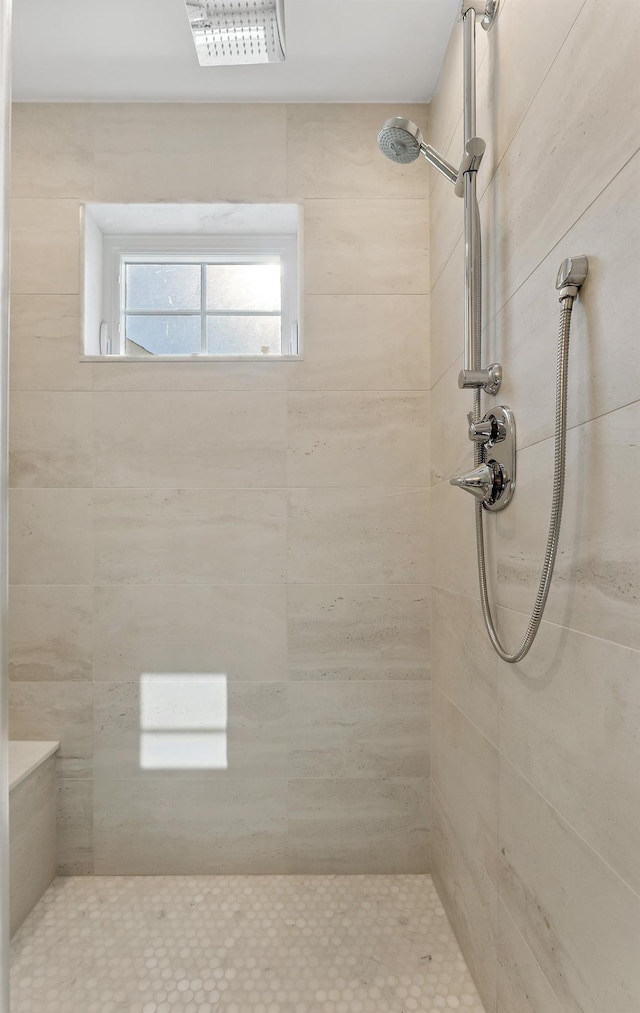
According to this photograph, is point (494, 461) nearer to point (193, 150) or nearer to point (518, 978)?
point (518, 978)

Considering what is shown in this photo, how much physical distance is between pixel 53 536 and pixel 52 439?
0.94 ft

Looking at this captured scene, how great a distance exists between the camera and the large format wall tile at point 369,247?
196 centimetres

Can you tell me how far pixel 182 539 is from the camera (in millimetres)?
1938

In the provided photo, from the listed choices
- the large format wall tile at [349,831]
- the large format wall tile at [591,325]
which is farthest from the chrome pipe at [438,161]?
the large format wall tile at [349,831]

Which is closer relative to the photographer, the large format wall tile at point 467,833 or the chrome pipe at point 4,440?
the chrome pipe at point 4,440

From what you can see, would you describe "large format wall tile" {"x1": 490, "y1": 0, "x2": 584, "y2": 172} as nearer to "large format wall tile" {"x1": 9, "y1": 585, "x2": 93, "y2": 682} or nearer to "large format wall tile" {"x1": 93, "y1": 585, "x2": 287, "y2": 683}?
"large format wall tile" {"x1": 93, "y1": 585, "x2": 287, "y2": 683}

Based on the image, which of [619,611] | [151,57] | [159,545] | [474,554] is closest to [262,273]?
[151,57]

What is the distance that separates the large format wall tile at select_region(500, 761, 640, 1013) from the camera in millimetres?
807

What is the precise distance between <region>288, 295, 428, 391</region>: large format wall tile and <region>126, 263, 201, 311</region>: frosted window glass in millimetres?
436

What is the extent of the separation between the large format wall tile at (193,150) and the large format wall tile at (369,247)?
7.5 inches

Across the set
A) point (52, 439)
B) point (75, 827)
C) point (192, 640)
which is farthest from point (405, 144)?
point (75, 827)

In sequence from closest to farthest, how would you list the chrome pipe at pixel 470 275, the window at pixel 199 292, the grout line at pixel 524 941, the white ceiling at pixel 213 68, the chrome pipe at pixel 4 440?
1. the chrome pipe at pixel 4 440
2. the grout line at pixel 524 941
3. the chrome pipe at pixel 470 275
4. the white ceiling at pixel 213 68
5. the window at pixel 199 292

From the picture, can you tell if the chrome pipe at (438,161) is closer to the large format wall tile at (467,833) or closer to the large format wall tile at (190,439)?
the large format wall tile at (190,439)

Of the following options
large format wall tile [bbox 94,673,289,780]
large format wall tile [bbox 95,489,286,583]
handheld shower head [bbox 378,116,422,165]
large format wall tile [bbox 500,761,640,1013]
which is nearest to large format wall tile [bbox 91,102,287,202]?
handheld shower head [bbox 378,116,422,165]
